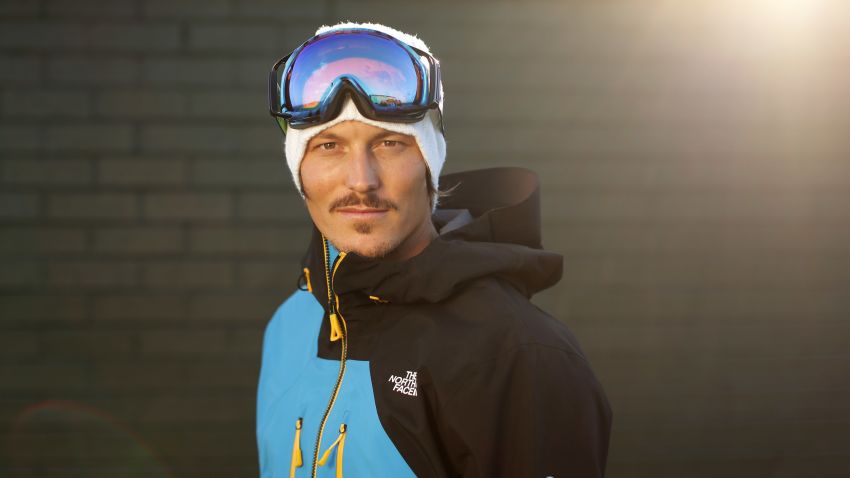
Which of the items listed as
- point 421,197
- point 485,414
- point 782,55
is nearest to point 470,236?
point 421,197

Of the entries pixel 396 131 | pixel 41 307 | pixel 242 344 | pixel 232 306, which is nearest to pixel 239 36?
pixel 232 306

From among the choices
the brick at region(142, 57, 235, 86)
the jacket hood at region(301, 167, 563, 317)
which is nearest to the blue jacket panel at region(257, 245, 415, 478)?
the jacket hood at region(301, 167, 563, 317)

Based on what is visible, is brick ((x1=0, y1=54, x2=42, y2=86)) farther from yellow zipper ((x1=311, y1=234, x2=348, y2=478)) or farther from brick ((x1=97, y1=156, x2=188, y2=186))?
yellow zipper ((x1=311, y1=234, x2=348, y2=478))

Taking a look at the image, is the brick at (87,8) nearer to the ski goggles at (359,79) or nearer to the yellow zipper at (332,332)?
the ski goggles at (359,79)

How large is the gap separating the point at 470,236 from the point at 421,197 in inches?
7.7

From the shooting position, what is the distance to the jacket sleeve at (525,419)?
5.13ft

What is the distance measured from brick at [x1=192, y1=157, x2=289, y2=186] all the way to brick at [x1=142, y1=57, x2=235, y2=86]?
416 mm

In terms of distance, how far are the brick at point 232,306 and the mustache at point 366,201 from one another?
2.44m

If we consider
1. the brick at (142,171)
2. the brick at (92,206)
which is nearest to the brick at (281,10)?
the brick at (142,171)

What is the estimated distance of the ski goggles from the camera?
6.07ft

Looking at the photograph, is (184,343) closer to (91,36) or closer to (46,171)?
(46,171)

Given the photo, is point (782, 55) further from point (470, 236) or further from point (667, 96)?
point (470, 236)

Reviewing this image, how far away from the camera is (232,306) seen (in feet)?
13.8

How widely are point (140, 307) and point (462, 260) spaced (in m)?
2.88
